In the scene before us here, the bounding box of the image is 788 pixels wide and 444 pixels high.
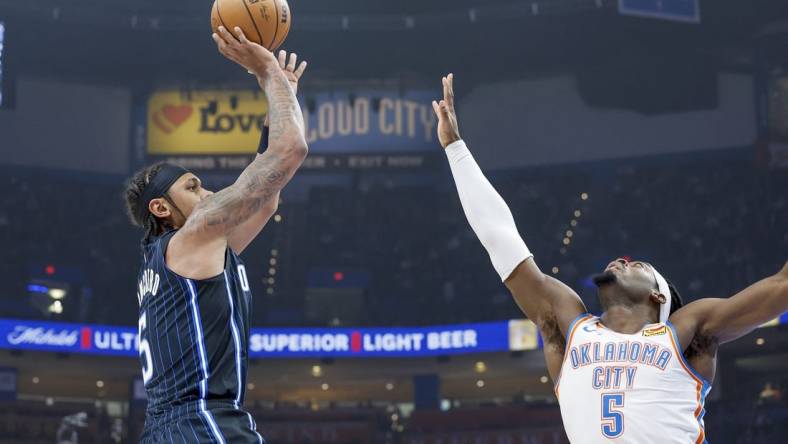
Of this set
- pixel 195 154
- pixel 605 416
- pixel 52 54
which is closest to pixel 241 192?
pixel 605 416

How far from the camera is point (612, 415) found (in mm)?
3811

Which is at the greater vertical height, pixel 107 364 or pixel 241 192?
pixel 107 364

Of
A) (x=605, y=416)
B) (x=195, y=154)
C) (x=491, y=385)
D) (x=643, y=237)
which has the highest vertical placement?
(x=195, y=154)

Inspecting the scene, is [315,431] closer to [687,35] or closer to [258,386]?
[258,386]

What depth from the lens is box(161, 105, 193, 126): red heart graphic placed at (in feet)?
91.4

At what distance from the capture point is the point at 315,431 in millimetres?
21828

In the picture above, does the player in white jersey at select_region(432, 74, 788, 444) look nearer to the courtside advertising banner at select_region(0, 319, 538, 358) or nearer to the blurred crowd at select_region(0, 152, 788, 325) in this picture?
the courtside advertising banner at select_region(0, 319, 538, 358)

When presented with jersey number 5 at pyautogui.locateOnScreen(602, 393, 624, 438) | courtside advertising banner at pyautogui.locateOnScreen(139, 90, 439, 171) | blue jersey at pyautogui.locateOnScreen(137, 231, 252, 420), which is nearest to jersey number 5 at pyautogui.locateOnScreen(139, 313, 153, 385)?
blue jersey at pyautogui.locateOnScreen(137, 231, 252, 420)

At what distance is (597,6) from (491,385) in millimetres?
10652

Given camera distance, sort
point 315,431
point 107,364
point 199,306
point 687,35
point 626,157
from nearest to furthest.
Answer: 1. point 199,306
2. point 315,431
3. point 107,364
4. point 687,35
5. point 626,157

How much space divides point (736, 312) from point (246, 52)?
2202 millimetres

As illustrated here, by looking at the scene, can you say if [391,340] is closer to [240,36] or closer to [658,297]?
[658,297]

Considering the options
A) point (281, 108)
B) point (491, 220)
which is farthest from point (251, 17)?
point (491, 220)

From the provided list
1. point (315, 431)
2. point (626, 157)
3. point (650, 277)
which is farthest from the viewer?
point (626, 157)
